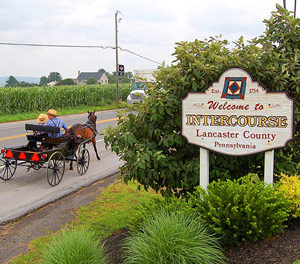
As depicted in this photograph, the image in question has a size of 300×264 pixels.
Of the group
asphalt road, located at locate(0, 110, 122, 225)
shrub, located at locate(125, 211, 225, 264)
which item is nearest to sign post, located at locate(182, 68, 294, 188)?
shrub, located at locate(125, 211, 225, 264)

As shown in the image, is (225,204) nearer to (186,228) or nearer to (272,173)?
(186,228)

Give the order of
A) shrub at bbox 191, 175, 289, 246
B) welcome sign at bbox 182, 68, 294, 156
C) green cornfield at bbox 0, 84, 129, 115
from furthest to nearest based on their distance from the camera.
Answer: green cornfield at bbox 0, 84, 129, 115 → welcome sign at bbox 182, 68, 294, 156 → shrub at bbox 191, 175, 289, 246

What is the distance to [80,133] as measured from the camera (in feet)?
32.2

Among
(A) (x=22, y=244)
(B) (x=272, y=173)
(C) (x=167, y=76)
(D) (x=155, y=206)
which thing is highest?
(C) (x=167, y=76)

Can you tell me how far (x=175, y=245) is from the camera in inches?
137

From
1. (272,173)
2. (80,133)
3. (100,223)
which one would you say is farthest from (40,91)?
(272,173)

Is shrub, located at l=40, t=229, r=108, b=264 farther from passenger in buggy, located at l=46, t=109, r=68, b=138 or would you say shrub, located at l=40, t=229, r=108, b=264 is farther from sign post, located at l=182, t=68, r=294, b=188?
passenger in buggy, located at l=46, t=109, r=68, b=138

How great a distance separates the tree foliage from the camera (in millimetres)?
4742

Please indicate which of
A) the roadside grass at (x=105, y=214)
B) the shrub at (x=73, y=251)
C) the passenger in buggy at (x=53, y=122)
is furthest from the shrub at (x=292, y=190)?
the passenger in buggy at (x=53, y=122)

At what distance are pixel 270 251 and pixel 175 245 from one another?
1013mm

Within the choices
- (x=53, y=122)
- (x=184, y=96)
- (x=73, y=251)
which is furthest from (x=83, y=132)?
(x=73, y=251)

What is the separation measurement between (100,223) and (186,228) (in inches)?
92.9

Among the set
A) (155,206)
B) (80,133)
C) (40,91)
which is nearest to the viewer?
(155,206)

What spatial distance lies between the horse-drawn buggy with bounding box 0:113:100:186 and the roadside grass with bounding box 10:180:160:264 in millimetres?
1491
